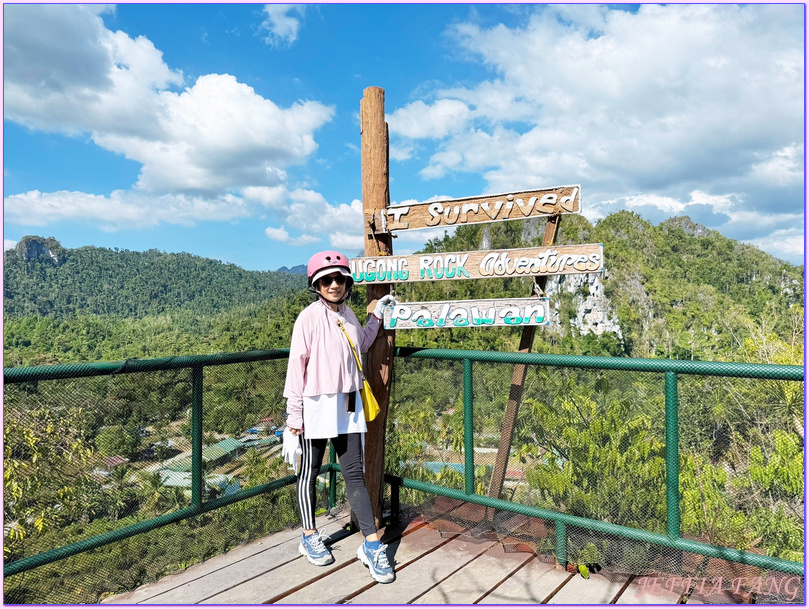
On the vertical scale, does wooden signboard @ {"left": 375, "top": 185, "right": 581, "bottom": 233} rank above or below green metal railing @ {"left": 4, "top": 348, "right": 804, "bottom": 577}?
above

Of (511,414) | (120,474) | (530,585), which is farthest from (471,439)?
(120,474)

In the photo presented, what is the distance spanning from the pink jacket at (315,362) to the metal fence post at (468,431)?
2.26 ft

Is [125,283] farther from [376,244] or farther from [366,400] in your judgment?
[366,400]

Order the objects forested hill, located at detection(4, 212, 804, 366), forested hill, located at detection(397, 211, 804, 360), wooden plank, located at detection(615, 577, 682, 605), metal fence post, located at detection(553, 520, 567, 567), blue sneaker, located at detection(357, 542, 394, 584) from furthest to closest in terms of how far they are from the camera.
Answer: forested hill, located at detection(397, 211, 804, 360) < forested hill, located at detection(4, 212, 804, 366) < metal fence post, located at detection(553, 520, 567, 567) < blue sneaker, located at detection(357, 542, 394, 584) < wooden plank, located at detection(615, 577, 682, 605)

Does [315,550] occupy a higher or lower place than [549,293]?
lower

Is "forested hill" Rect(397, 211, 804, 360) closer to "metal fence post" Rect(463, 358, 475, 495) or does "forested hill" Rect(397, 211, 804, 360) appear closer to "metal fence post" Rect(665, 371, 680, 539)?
"metal fence post" Rect(463, 358, 475, 495)

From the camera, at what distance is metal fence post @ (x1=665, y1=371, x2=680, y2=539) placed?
2.53 meters

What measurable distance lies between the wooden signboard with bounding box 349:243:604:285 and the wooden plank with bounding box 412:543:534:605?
1469 mm

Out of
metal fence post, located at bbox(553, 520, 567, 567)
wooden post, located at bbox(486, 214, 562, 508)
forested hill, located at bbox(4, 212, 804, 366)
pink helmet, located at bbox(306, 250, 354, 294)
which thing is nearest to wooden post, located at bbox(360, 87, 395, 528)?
pink helmet, located at bbox(306, 250, 354, 294)

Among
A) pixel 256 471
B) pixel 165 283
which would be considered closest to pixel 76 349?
pixel 165 283

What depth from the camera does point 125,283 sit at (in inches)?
3723

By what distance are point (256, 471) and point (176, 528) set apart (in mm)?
589

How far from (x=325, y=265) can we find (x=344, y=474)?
107 centimetres

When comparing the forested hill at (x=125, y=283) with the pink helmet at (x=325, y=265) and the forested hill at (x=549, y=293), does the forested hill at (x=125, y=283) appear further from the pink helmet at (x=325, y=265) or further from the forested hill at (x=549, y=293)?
the pink helmet at (x=325, y=265)
